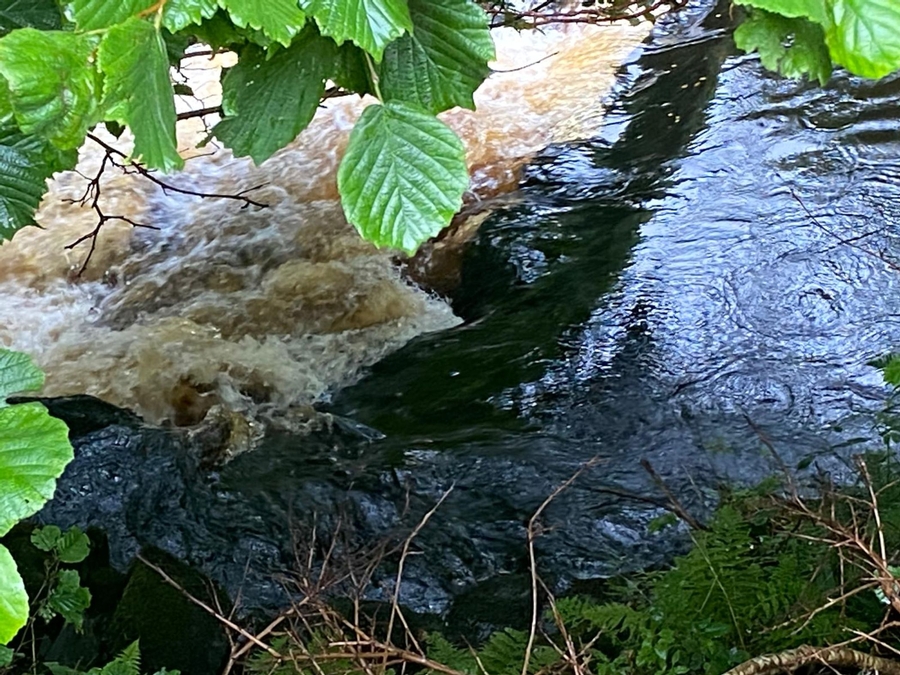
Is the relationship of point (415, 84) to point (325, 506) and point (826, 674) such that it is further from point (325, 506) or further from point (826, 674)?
point (325, 506)

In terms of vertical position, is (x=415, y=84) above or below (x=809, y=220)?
above

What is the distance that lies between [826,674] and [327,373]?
11.4 ft

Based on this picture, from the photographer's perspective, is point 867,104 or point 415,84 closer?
point 415,84

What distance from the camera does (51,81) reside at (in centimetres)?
68

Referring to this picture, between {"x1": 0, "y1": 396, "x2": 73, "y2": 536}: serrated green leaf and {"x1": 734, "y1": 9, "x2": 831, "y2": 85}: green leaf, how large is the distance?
769mm

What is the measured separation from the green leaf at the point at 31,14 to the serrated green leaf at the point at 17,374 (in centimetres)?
45

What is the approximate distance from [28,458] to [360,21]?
1.60ft

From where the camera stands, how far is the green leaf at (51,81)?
670 mm

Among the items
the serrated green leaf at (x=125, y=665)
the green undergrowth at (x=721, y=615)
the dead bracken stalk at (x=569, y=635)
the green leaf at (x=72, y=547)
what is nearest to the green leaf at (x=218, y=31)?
the dead bracken stalk at (x=569, y=635)

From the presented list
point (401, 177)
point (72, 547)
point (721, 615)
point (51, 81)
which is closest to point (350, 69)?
point (401, 177)

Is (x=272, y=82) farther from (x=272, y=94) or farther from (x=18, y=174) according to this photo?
(x=18, y=174)

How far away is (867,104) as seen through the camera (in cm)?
589

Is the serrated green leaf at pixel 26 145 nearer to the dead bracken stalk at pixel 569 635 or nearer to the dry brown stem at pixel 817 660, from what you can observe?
the dead bracken stalk at pixel 569 635

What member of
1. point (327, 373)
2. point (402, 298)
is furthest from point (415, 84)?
point (402, 298)
